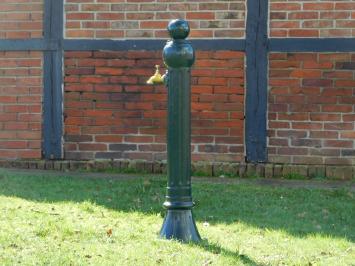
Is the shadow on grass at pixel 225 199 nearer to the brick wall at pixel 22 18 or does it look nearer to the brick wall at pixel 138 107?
the brick wall at pixel 138 107

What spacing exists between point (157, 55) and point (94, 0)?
0.88 meters

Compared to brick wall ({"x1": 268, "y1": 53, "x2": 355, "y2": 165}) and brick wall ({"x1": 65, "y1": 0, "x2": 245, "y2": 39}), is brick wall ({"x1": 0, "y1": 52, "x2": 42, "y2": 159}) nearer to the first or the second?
brick wall ({"x1": 65, "y1": 0, "x2": 245, "y2": 39})

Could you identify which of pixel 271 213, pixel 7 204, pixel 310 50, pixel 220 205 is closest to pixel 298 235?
pixel 271 213

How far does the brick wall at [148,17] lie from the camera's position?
6.89m

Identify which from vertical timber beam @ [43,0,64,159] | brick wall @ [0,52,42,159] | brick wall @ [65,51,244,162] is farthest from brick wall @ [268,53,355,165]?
brick wall @ [0,52,42,159]

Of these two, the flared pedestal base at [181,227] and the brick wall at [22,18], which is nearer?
the flared pedestal base at [181,227]

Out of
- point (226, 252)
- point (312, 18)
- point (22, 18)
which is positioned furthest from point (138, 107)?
point (226, 252)

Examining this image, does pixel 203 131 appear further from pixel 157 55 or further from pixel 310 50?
pixel 310 50

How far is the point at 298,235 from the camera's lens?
4539 millimetres

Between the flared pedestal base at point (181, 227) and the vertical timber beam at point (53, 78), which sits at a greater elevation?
the vertical timber beam at point (53, 78)

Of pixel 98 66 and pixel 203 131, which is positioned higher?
pixel 98 66

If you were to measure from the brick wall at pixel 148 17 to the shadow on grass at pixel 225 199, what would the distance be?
1.56 m

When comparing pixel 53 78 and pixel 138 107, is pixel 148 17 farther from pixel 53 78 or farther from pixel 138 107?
pixel 53 78

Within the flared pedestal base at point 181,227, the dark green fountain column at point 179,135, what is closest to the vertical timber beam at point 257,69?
the dark green fountain column at point 179,135
